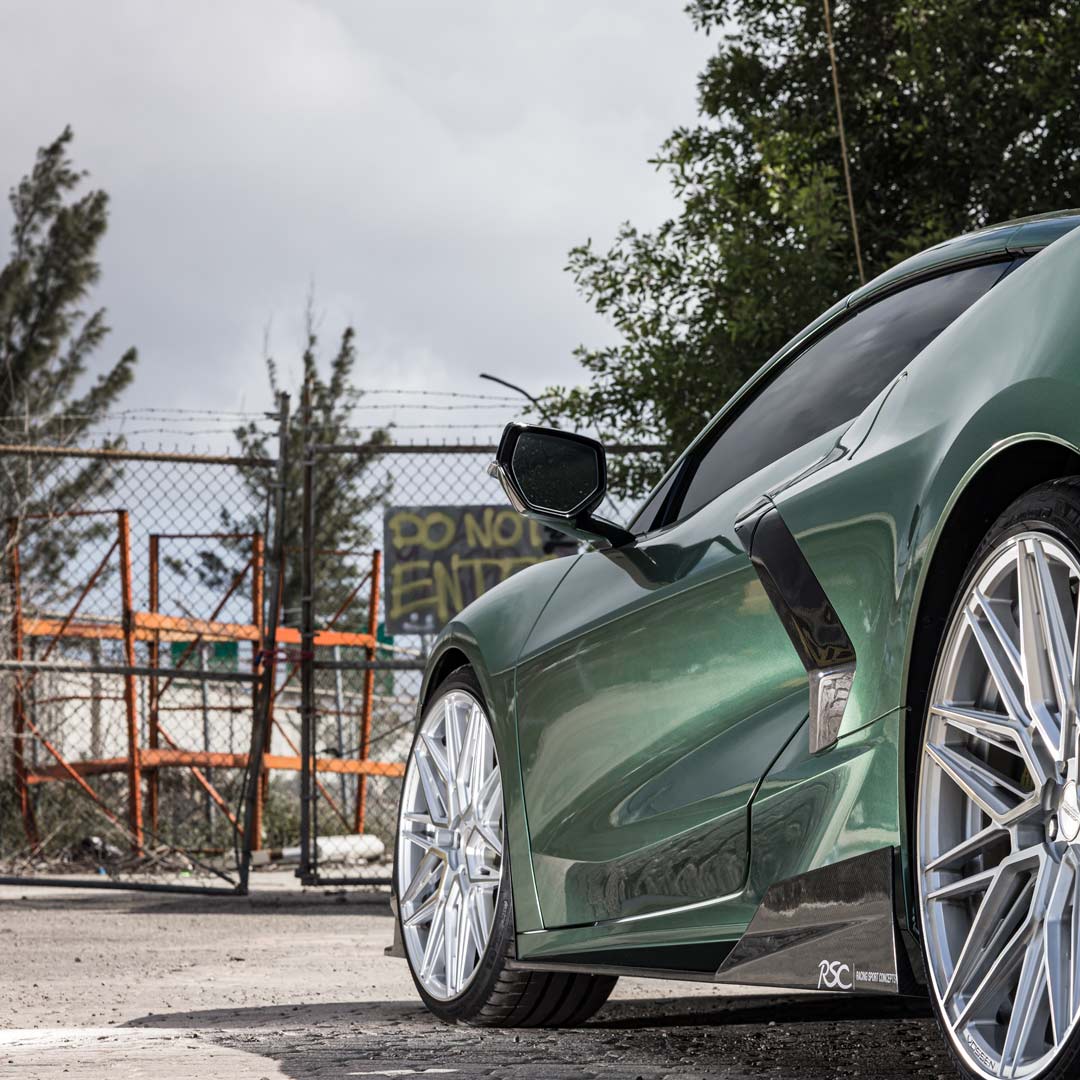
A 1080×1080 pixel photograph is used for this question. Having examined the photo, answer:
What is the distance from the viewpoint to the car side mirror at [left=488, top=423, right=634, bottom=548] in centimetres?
349

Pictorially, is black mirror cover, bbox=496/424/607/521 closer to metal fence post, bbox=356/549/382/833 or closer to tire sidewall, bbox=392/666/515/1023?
tire sidewall, bbox=392/666/515/1023

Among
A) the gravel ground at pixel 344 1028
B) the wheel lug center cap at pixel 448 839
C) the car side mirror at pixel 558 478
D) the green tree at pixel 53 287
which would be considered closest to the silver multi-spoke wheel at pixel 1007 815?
the gravel ground at pixel 344 1028

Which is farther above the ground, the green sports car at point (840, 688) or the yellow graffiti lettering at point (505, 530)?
the yellow graffiti lettering at point (505, 530)

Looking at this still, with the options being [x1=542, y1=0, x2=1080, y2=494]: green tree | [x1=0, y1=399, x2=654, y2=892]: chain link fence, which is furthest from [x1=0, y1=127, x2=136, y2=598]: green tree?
[x1=542, y1=0, x2=1080, y2=494]: green tree

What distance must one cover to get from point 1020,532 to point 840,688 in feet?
1.38

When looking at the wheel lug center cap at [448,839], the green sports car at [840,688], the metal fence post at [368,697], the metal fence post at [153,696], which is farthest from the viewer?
the metal fence post at [368,697]

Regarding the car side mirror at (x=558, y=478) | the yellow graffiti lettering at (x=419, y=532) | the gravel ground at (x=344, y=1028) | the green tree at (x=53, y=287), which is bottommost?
the gravel ground at (x=344, y=1028)

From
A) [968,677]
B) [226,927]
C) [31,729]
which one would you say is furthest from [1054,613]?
[31,729]

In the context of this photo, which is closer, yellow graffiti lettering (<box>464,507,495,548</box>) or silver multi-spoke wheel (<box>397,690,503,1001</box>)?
silver multi-spoke wheel (<box>397,690,503,1001</box>)

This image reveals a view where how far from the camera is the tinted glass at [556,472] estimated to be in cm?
350

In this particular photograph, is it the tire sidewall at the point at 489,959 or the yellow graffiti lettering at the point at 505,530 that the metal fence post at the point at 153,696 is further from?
the tire sidewall at the point at 489,959

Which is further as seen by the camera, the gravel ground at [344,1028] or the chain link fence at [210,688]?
the chain link fence at [210,688]

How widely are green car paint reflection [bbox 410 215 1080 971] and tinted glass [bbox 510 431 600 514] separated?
0.51 ft

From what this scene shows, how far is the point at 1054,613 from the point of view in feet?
6.57
